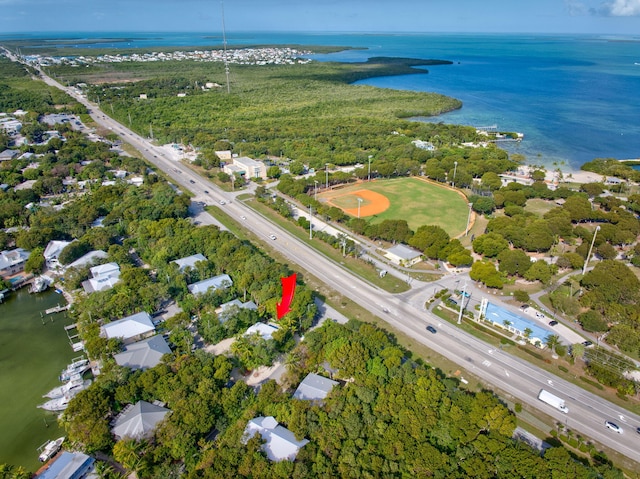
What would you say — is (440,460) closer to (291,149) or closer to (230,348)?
(230,348)

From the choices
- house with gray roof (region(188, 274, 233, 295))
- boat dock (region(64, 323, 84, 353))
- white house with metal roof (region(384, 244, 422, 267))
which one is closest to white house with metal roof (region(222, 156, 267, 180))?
white house with metal roof (region(384, 244, 422, 267))

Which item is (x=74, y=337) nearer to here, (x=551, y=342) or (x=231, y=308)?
(x=231, y=308)

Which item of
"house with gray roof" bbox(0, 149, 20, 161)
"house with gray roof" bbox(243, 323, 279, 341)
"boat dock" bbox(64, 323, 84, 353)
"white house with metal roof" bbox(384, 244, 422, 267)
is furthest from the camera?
"house with gray roof" bbox(0, 149, 20, 161)

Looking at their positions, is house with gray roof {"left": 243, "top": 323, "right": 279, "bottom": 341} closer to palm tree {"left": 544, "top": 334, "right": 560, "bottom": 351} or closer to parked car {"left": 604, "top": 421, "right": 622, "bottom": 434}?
palm tree {"left": 544, "top": 334, "right": 560, "bottom": 351}

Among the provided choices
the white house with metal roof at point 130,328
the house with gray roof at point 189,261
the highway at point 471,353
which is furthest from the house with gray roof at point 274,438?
the house with gray roof at point 189,261

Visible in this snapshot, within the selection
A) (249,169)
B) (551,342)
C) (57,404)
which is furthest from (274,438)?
(249,169)

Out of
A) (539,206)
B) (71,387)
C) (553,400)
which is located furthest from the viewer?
(539,206)
